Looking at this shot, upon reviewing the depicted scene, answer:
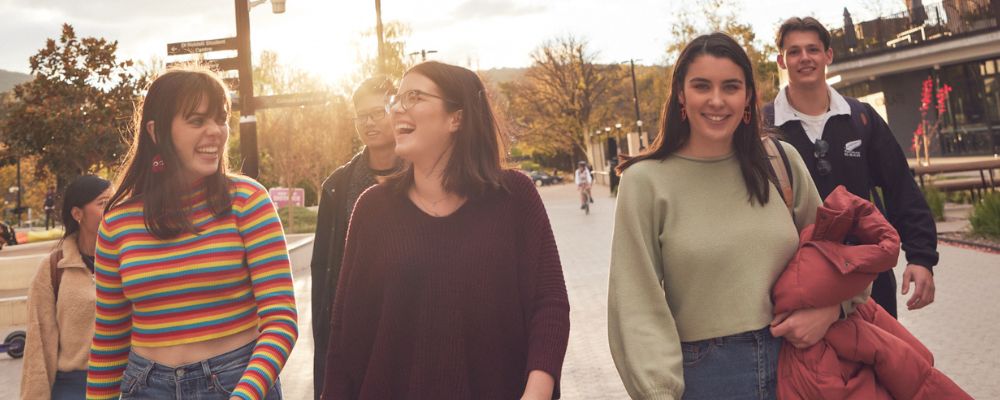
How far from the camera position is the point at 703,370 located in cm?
256

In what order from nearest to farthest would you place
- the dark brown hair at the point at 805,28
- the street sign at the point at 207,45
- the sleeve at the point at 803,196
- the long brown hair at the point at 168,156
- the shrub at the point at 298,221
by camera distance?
1. the long brown hair at the point at 168,156
2. the sleeve at the point at 803,196
3. the dark brown hair at the point at 805,28
4. the street sign at the point at 207,45
5. the shrub at the point at 298,221

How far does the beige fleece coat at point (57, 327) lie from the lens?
3586mm

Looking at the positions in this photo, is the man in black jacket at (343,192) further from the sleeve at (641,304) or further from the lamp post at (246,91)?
the lamp post at (246,91)

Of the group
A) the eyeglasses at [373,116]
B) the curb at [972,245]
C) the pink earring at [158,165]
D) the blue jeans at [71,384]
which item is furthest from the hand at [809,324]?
the curb at [972,245]

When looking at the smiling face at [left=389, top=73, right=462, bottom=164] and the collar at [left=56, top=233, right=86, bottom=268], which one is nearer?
the smiling face at [left=389, top=73, right=462, bottom=164]

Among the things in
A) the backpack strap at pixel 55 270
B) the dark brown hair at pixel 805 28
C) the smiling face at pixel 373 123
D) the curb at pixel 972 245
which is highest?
the dark brown hair at pixel 805 28

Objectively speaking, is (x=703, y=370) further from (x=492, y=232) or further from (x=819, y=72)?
(x=819, y=72)

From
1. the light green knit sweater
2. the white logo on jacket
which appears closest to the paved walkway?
the white logo on jacket

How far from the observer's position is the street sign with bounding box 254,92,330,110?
1077 cm

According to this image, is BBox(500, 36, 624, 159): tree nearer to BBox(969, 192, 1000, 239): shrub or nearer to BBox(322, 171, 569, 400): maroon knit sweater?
BBox(969, 192, 1000, 239): shrub

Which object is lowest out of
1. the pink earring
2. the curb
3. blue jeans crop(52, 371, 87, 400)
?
the curb

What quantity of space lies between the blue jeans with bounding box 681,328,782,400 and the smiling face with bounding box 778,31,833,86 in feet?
4.94

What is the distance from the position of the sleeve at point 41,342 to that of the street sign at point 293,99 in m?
7.09

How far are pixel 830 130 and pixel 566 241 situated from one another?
1562 cm
